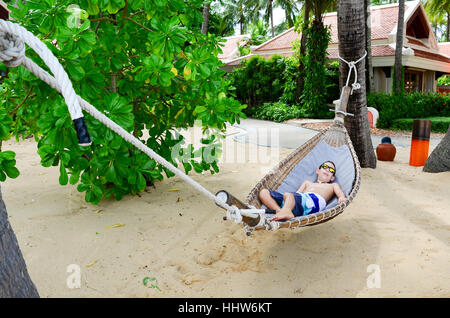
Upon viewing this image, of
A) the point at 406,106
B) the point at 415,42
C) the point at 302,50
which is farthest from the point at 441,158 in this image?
the point at 415,42

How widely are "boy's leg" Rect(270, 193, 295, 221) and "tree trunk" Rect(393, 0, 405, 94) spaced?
1067 centimetres

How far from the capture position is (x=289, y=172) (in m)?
3.66

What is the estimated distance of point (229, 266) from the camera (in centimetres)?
278

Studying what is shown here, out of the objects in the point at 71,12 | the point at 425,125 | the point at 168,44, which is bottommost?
the point at 425,125

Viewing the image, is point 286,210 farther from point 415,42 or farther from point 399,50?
point 415,42

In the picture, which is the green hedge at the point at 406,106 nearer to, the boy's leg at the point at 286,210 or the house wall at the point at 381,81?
the house wall at the point at 381,81

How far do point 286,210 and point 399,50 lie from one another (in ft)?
36.2

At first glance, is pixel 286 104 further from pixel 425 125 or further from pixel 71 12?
→ pixel 71 12

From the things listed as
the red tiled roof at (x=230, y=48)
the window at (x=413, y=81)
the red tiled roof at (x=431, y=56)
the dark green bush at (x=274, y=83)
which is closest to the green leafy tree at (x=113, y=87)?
the dark green bush at (x=274, y=83)

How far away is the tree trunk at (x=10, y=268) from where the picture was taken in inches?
53.4

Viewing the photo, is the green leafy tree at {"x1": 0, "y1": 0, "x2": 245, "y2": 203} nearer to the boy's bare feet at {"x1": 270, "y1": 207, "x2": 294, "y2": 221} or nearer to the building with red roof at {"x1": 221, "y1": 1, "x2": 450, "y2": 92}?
the boy's bare feet at {"x1": 270, "y1": 207, "x2": 294, "y2": 221}

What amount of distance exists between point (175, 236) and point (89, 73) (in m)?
1.55
